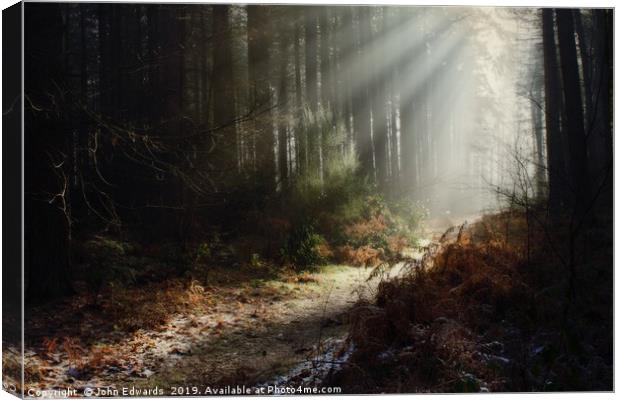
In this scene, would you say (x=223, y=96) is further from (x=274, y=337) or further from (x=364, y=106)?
(x=274, y=337)

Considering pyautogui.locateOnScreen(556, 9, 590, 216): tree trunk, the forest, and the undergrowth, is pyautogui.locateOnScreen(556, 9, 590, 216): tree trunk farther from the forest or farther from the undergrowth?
the undergrowth

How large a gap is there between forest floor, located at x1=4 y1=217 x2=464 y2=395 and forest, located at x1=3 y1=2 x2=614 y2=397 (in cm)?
2

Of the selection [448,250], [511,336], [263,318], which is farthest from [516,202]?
[263,318]

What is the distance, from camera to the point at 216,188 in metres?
5.33

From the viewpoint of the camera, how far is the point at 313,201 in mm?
5496

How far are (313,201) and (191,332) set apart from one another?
197 cm

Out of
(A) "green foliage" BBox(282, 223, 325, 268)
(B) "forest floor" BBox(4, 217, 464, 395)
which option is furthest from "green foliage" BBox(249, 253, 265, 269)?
(A) "green foliage" BBox(282, 223, 325, 268)

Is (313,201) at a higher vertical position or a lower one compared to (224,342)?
higher

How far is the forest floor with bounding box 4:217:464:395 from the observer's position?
485 cm

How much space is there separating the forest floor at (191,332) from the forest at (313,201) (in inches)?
0.9

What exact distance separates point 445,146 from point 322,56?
1760mm

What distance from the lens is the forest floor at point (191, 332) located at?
15.9 ft

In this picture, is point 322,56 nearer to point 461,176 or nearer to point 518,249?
point 461,176

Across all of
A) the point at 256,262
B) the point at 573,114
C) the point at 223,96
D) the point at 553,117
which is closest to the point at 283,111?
the point at 223,96
